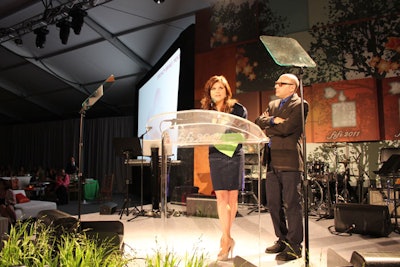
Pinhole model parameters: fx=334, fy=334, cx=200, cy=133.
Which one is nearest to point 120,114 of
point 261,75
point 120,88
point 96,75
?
point 120,88

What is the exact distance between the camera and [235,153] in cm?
182

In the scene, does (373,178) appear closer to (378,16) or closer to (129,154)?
(378,16)

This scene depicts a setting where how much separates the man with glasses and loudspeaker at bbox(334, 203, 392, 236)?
1458mm

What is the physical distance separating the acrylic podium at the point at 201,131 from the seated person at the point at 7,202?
4711 mm

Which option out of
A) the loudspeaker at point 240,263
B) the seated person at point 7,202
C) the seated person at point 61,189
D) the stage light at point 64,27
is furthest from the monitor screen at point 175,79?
the loudspeaker at point 240,263

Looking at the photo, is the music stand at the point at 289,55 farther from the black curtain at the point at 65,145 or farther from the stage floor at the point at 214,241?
the black curtain at the point at 65,145

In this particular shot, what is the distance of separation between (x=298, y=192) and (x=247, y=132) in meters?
1.11

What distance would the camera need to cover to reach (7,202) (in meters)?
5.68

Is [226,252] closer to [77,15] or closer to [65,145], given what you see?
[77,15]

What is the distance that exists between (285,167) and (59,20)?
670 cm

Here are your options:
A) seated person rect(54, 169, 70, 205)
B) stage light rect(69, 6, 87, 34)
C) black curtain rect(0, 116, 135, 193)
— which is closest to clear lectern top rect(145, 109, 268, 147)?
stage light rect(69, 6, 87, 34)

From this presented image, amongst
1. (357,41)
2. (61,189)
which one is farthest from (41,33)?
(357,41)

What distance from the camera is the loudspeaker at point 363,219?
12.3ft

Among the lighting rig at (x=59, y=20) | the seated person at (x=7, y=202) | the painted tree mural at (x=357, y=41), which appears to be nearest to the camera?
the seated person at (x=7, y=202)
